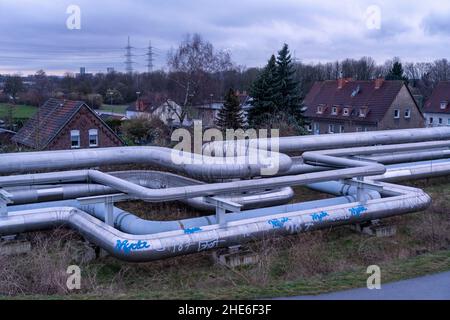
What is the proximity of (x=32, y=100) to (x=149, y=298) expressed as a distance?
3237cm

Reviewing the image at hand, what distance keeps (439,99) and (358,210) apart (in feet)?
144

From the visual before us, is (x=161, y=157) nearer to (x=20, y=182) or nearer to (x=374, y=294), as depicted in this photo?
(x=20, y=182)

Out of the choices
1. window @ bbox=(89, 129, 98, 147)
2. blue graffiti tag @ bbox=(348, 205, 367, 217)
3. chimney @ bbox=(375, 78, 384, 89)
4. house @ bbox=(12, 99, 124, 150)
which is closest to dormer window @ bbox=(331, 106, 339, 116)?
chimney @ bbox=(375, 78, 384, 89)

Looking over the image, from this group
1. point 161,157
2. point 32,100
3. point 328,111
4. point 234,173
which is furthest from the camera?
point 328,111

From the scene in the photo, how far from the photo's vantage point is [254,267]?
7.41 m

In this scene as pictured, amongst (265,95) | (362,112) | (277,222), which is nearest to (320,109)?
(362,112)

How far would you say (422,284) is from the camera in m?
5.77

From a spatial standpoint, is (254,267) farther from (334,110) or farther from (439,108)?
(439,108)

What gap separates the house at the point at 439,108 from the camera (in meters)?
47.2

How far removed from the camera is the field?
571 centimetres

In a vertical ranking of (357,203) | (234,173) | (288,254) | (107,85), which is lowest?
(288,254)

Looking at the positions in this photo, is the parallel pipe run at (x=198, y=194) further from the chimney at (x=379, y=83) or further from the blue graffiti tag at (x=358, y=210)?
the chimney at (x=379, y=83)

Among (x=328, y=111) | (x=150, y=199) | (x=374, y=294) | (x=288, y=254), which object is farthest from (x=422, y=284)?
(x=328, y=111)

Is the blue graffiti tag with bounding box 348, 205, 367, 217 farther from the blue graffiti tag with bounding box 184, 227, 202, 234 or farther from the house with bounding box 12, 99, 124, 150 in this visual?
the house with bounding box 12, 99, 124, 150
